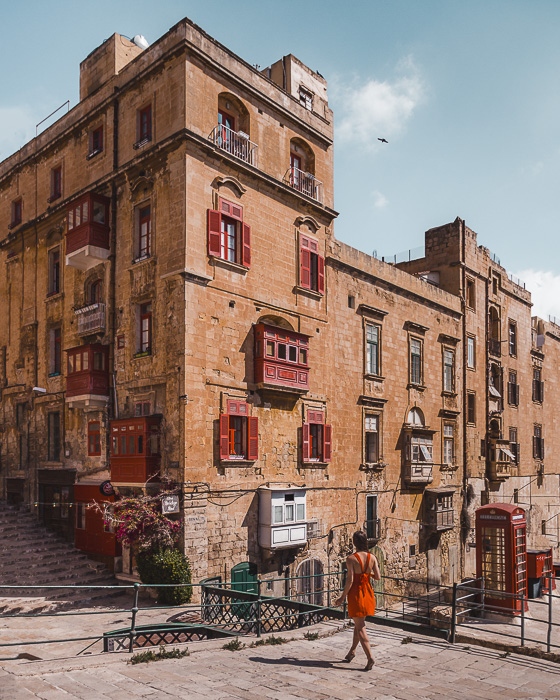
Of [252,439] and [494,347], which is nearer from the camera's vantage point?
[252,439]

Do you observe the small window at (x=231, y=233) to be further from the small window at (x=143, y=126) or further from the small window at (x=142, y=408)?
the small window at (x=142, y=408)

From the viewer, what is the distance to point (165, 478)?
19.6 m

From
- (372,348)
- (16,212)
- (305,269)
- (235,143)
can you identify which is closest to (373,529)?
(372,348)

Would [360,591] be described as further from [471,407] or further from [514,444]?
[514,444]

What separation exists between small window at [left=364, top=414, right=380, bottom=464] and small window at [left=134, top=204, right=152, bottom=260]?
11.5 meters

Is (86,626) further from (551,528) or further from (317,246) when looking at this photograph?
(551,528)

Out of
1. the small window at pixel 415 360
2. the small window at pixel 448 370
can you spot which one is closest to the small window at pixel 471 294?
the small window at pixel 448 370

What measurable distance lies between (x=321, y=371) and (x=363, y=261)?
18.9 ft

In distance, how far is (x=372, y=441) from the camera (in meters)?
28.0

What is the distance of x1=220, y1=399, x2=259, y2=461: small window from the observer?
827 inches

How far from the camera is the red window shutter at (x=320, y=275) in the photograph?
25.4 meters

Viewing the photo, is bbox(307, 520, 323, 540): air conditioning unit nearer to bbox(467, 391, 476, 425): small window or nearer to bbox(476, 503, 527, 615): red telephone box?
bbox(476, 503, 527, 615): red telephone box

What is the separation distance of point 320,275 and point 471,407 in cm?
1413

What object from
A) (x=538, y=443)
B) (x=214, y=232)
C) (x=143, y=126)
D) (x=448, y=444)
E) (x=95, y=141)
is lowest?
(x=538, y=443)
